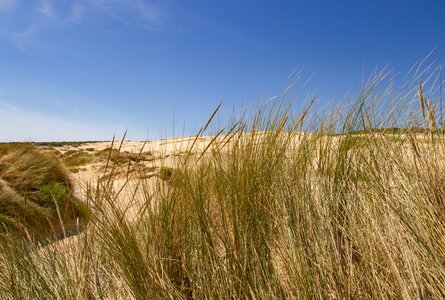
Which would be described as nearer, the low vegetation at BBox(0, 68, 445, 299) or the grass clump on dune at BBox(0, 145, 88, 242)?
the low vegetation at BBox(0, 68, 445, 299)

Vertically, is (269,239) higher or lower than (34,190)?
higher

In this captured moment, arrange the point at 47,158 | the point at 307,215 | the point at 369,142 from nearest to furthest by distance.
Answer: the point at 307,215 < the point at 369,142 < the point at 47,158

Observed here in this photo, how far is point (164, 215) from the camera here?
58.8 inches

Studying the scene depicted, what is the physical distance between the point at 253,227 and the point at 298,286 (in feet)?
1.28

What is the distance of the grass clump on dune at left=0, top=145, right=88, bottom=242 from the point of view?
11.2 feet

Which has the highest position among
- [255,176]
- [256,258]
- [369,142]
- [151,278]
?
[369,142]

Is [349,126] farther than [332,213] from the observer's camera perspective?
Yes

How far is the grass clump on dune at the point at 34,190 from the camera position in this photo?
343 cm

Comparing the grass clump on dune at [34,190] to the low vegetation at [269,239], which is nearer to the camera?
the low vegetation at [269,239]

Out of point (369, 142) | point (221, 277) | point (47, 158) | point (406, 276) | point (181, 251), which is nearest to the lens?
point (406, 276)

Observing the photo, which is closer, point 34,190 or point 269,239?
point 269,239

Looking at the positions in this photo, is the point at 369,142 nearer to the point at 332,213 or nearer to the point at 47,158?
the point at 332,213

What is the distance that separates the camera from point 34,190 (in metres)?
4.19

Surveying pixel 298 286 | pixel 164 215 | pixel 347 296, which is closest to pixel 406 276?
pixel 347 296
